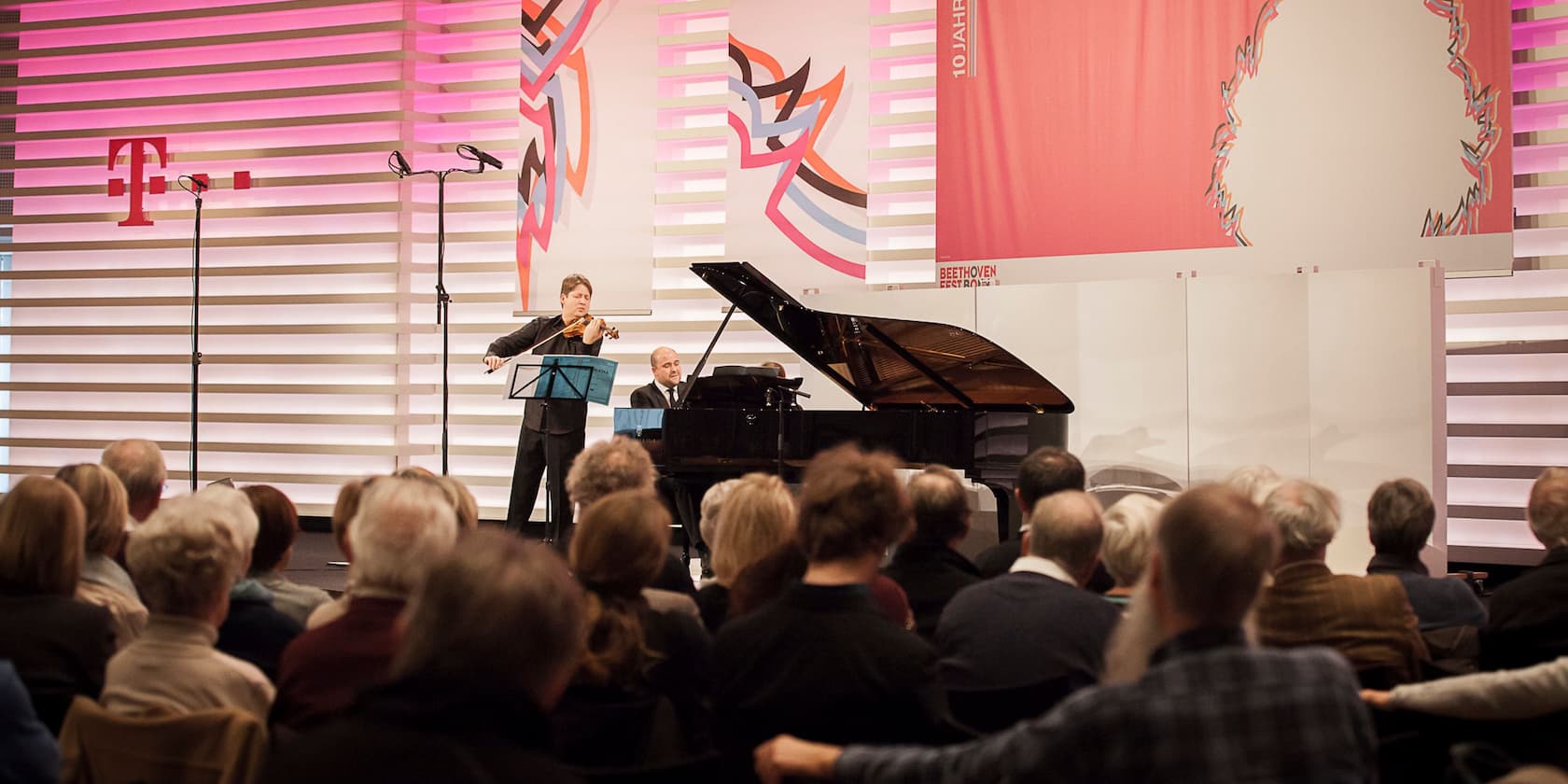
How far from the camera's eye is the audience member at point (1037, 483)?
3.74m

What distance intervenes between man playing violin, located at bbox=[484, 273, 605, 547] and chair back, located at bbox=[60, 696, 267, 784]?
525 cm

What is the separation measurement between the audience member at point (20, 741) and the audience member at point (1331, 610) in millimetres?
2301

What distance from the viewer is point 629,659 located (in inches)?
84.4

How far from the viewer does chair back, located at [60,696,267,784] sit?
1.84 m

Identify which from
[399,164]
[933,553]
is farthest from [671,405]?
[933,553]

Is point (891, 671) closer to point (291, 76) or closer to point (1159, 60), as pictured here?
point (1159, 60)

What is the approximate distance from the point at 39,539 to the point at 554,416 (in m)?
4.83

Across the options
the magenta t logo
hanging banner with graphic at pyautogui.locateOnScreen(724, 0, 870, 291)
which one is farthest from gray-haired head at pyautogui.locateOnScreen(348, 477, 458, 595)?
the magenta t logo

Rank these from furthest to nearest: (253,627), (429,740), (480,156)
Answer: (480,156) < (253,627) < (429,740)

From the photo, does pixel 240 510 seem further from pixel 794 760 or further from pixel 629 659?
pixel 794 760

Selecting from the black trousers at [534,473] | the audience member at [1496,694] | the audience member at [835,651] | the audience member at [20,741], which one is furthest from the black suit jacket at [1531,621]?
the black trousers at [534,473]

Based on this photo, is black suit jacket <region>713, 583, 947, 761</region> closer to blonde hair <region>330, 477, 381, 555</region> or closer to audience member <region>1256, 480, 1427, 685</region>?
audience member <region>1256, 480, 1427, 685</region>

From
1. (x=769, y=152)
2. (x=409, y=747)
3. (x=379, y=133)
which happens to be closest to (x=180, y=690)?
(x=409, y=747)

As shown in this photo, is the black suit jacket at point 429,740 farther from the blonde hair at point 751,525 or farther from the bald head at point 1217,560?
the blonde hair at point 751,525
